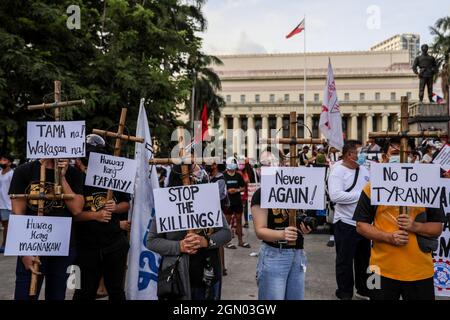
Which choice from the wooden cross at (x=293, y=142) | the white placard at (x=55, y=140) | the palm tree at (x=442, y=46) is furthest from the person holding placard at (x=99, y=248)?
the palm tree at (x=442, y=46)

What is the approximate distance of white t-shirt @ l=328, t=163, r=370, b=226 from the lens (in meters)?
6.58

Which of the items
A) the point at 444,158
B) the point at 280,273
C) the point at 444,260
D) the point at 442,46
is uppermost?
the point at 442,46

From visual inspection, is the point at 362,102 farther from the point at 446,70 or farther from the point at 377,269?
the point at 377,269

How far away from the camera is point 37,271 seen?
4.42 metres

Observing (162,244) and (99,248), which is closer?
(162,244)

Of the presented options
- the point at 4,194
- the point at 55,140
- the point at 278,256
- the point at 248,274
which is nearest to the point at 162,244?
the point at 278,256

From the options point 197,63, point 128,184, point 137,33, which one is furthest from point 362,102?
point 128,184

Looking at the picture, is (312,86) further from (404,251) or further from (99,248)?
(404,251)

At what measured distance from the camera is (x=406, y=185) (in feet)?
13.4

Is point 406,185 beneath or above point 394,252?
above

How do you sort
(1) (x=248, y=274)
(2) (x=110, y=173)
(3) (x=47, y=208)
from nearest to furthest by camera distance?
(3) (x=47, y=208)
(2) (x=110, y=173)
(1) (x=248, y=274)

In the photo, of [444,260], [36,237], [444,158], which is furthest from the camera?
[444,158]

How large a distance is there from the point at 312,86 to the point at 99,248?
91482mm
